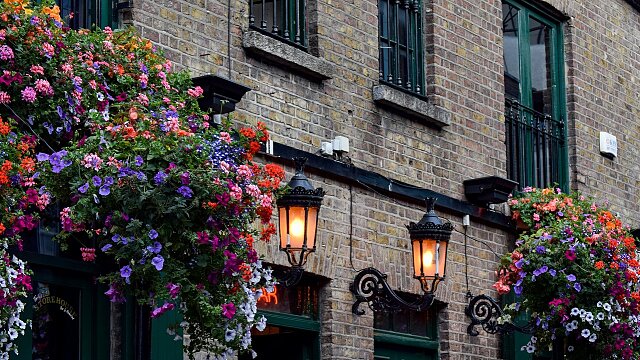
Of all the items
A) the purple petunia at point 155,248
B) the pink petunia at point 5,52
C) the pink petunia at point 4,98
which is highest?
the pink petunia at point 5,52

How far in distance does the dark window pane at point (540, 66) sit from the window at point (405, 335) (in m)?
3.13

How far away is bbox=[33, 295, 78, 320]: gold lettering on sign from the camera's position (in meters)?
9.18

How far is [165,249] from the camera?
26.7ft

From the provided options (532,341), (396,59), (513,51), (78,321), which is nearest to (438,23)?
(396,59)

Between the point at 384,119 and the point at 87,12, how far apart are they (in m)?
3.06

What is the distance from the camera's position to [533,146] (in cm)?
1452

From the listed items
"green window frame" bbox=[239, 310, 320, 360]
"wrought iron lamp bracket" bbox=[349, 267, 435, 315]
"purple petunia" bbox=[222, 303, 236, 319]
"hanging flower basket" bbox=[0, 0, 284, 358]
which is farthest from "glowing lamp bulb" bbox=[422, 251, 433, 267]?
"purple petunia" bbox=[222, 303, 236, 319]

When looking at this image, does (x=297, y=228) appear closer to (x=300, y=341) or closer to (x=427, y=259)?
(x=427, y=259)

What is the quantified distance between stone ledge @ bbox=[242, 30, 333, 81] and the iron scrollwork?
7.50 feet

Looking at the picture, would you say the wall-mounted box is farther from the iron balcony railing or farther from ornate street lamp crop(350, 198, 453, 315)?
ornate street lamp crop(350, 198, 453, 315)

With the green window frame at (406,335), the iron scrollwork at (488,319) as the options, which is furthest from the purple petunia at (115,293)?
the iron scrollwork at (488,319)

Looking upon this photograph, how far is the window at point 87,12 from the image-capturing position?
983cm

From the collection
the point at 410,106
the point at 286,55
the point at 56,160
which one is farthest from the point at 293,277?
the point at 410,106

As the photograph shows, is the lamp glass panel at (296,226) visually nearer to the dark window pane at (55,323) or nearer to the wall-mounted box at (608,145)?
the dark window pane at (55,323)
